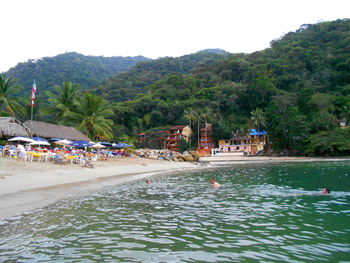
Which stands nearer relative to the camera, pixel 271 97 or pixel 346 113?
pixel 346 113

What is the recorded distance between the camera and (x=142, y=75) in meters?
114

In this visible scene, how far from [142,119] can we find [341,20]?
249 feet

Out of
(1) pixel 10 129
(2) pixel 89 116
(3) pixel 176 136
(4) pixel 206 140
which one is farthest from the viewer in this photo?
(4) pixel 206 140

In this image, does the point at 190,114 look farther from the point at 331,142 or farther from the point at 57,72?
the point at 57,72

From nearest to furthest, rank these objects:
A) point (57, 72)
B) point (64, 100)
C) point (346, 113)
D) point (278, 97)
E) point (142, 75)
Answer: point (64, 100) < point (346, 113) < point (278, 97) < point (57, 72) < point (142, 75)

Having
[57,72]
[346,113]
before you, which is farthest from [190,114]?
[57,72]

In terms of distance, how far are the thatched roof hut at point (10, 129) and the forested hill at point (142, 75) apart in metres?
59.1

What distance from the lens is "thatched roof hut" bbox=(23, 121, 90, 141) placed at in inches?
1251

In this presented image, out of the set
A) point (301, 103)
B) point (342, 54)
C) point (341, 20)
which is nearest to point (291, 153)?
point (301, 103)

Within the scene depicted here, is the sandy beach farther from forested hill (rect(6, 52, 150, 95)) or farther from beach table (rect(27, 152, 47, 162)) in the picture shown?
forested hill (rect(6, 52, 150, 95))

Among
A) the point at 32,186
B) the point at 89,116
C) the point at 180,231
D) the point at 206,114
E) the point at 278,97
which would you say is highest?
the point at 278,97

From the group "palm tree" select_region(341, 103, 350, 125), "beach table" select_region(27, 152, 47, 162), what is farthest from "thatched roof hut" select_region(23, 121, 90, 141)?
"palm tree" select_region(341, 103, 350, 125)

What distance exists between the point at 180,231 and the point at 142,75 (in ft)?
366

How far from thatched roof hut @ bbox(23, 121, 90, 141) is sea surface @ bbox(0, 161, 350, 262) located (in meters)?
25.0
